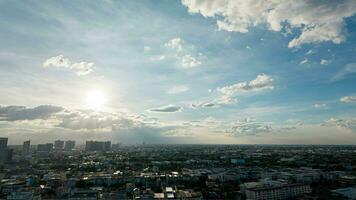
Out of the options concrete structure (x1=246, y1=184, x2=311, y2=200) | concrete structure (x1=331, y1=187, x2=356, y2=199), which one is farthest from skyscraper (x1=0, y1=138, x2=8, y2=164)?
concrete structure (x1=331, y1=187, x2=356, y2=199)

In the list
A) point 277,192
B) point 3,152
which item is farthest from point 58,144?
point 277,192

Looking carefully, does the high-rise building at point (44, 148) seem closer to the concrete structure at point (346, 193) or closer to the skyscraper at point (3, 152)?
the skyscraper at point (3, 152)

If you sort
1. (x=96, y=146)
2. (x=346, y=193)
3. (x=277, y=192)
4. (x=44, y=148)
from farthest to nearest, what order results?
(x=96, y=146) < (x=44, y=148) < (x=277, y=192) < (x=346, y=193)

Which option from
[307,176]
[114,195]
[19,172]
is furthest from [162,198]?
[19,172]

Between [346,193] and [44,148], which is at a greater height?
[44,148]

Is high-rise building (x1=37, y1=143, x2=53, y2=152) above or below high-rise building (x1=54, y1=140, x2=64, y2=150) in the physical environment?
below

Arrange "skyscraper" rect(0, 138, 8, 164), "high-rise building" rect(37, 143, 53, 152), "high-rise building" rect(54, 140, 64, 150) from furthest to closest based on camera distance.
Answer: "high-rise building" rect(54, 140, 64, 150) < "high-rise building" rect(37, 143, 53, 152) < "skyscraper" rect(0, 138, 8, 164)

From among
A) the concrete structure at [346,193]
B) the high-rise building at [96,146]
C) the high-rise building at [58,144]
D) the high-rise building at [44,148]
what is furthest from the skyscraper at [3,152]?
the concrete structure at [346,193]

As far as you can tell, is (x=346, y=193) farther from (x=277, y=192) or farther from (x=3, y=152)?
(x=3, y=152)

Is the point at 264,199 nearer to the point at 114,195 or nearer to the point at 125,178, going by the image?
the point at 114,195

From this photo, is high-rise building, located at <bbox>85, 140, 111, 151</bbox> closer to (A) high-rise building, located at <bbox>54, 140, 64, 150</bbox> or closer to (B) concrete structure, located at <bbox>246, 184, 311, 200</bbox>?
(A) high-rise building, located at <bbox>54, 140, 64, 150</bbox>

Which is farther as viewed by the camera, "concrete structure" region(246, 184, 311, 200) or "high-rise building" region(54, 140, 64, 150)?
"high-rise building" region(54, 140, 64, 150)
